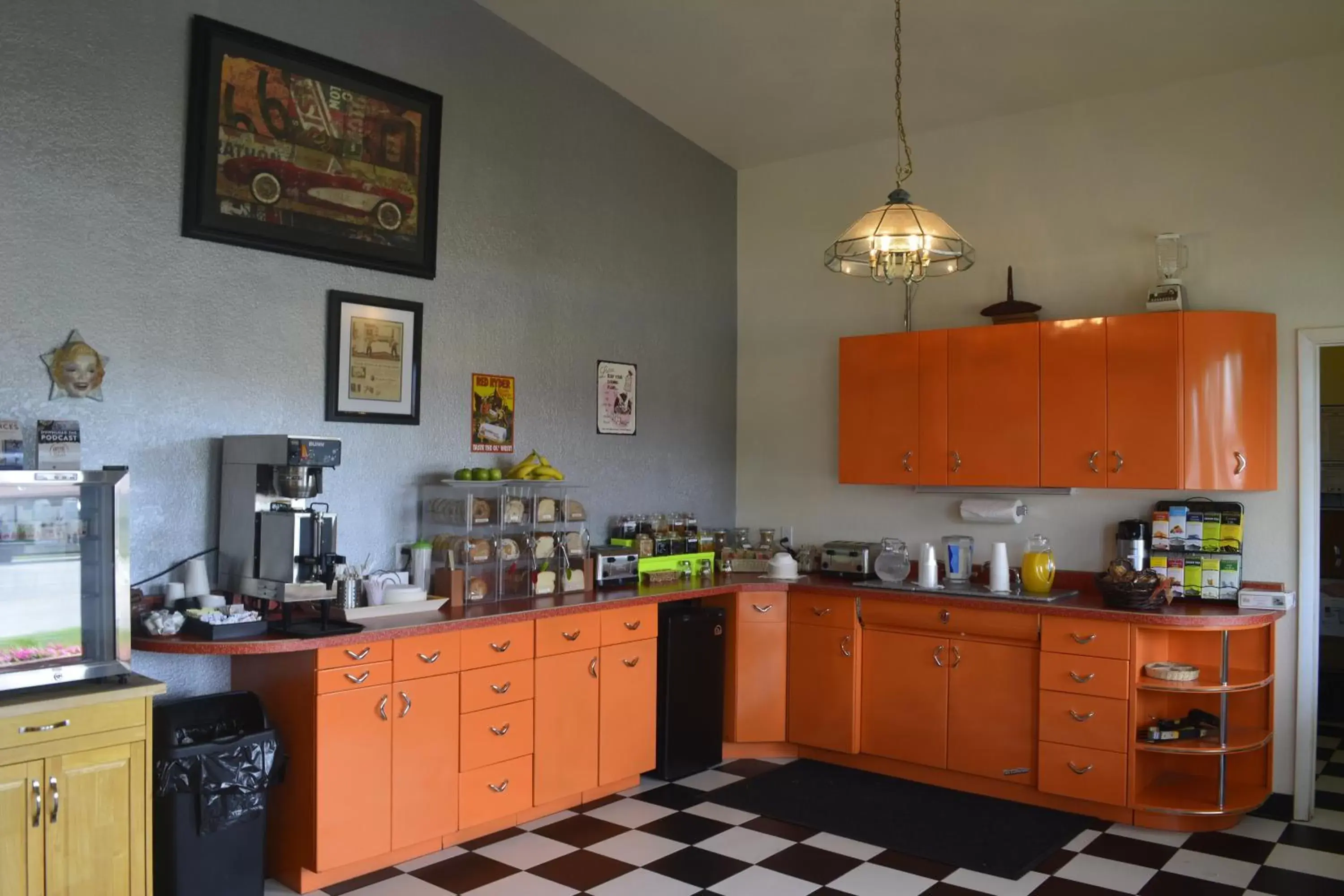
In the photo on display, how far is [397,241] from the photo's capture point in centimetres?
456

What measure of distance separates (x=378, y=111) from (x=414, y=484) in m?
1.64

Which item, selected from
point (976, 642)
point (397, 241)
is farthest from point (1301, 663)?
point (397, 241)

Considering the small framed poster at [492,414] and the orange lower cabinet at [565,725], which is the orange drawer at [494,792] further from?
the small framed poster at [492,414]

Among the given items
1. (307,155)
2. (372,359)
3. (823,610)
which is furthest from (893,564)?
(307,155)

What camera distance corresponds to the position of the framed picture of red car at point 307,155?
153 inches

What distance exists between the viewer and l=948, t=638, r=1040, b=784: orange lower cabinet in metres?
4.75

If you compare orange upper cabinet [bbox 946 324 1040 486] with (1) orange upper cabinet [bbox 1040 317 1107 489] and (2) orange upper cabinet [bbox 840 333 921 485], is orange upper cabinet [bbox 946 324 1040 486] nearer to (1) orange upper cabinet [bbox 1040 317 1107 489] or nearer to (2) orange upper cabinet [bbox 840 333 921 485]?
(1) orange upper cabinet [bbox 1040 317 1107 489]

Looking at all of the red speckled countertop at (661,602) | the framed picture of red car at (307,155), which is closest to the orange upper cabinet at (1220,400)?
the red speckled countertop at (661,602)

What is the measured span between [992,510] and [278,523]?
358 centimetres

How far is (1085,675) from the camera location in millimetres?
4586

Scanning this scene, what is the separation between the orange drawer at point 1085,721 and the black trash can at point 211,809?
3.26m

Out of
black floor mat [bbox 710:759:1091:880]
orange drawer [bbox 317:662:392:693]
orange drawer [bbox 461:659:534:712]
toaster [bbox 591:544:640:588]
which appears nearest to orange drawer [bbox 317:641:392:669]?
orange drawer [bbox 317:662:392:693]

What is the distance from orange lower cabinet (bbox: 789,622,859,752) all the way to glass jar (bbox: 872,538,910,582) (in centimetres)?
46

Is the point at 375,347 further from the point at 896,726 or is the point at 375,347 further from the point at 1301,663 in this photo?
the point at 1301,663
